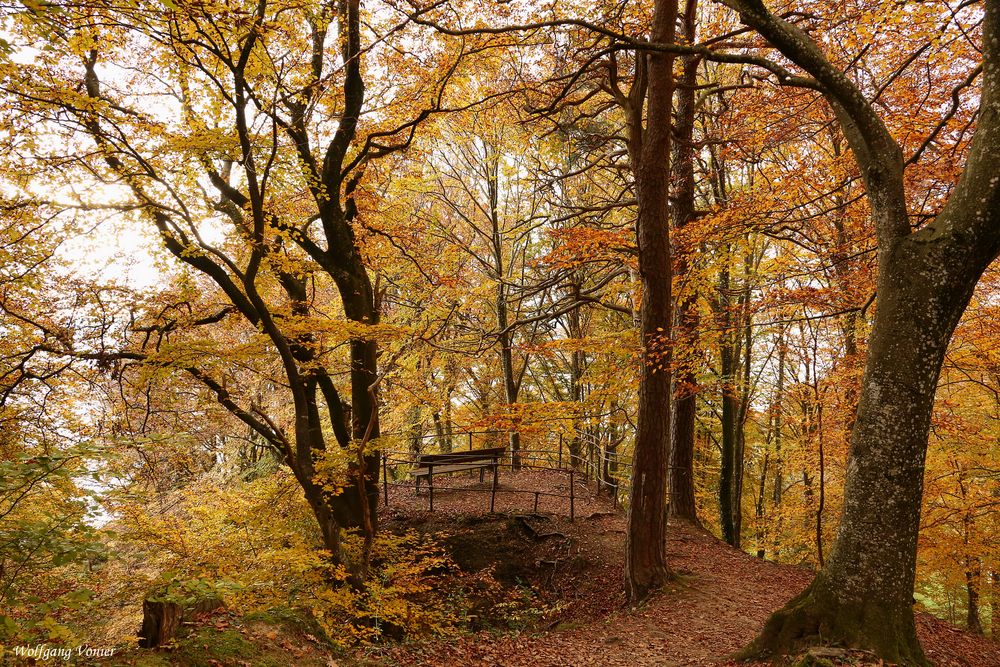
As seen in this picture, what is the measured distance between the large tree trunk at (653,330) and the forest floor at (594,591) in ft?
1.97

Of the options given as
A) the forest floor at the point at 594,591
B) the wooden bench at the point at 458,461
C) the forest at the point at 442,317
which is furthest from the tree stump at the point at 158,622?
the wooden bench at the point at 458,461

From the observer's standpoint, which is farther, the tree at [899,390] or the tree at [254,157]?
the tree at [254,157]

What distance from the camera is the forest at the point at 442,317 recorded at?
14.1ft

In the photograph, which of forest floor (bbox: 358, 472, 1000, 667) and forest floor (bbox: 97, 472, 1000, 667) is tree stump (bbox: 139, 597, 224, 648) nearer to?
forest floor (bbox: 97, 472, 1000, 667)

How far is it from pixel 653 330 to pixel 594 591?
457cm

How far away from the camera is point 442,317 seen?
1334cm

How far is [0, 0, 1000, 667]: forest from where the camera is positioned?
14.1ft

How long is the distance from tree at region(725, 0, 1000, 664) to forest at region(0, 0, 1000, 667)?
0.08 feet

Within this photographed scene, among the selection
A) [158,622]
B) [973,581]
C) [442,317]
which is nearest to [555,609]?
[158,622]

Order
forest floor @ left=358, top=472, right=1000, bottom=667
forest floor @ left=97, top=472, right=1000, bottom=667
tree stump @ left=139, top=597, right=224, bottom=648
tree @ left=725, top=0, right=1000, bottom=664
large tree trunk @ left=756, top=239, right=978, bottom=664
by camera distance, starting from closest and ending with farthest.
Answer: tree stump @ left=139, top=597, right=224, bottom=648, tree @ left=725, top=0, right=1000, bottom=664, large tree trunk @ left=756, top=239, right=978, bottom=664, forest floor @ left=97, top=472, right=1000, bottom=667, forest floor @ left=358, top=472, right=1000, bottom=667

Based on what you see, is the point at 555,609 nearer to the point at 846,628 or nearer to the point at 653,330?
the point at 653,330


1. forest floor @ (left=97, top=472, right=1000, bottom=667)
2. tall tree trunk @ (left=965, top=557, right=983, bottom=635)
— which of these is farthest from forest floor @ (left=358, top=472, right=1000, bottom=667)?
tall tree trunk @ (left=965, top=557, right=983, bottom=635)

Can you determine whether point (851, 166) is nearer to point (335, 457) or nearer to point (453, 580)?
point (335, 457)

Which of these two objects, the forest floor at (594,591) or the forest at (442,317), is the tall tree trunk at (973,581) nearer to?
the forest at (442,317)
